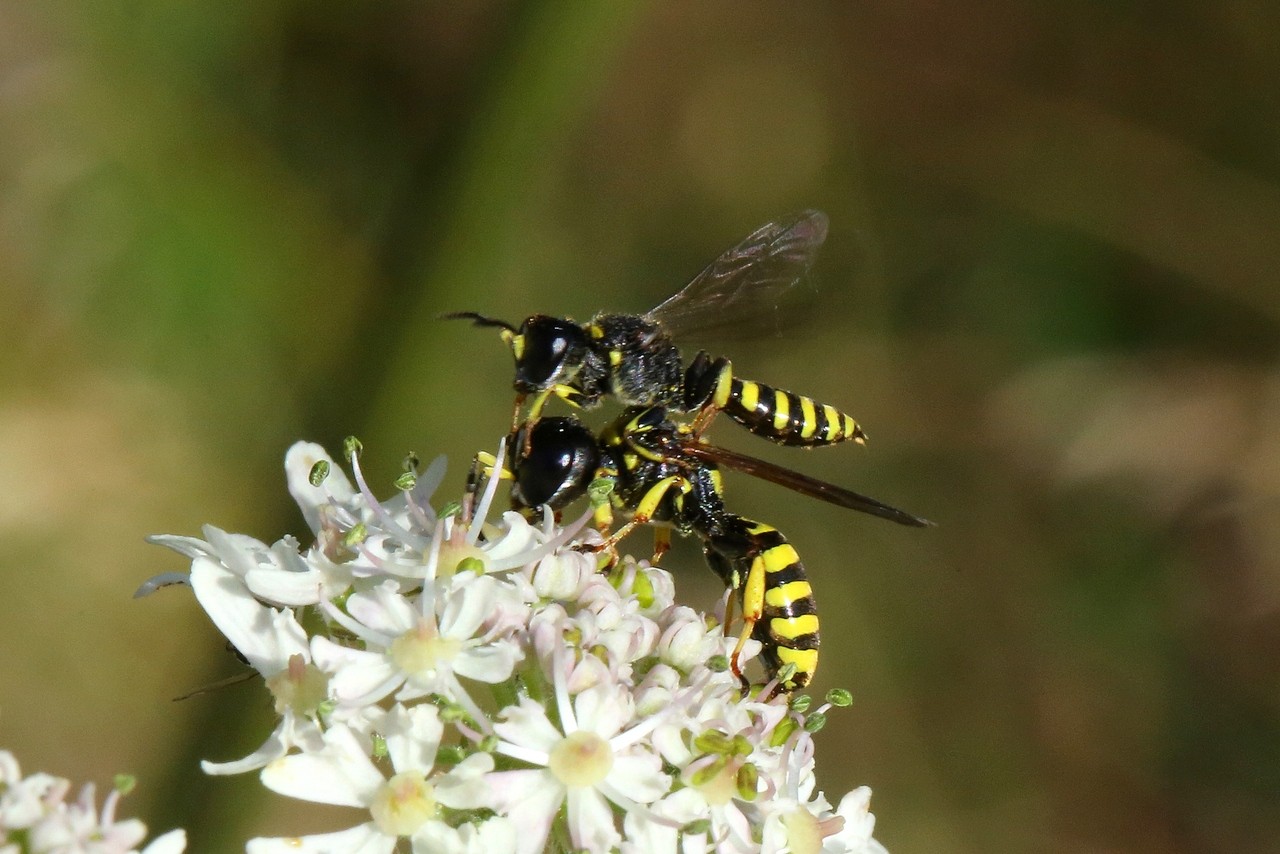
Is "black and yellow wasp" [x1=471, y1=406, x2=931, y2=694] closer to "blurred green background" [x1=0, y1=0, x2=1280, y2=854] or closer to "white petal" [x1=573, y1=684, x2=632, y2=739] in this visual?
"white petal" [x1=573, y1=684, x2=632, y2=739]

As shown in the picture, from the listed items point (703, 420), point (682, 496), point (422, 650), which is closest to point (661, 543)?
point (682, 496)

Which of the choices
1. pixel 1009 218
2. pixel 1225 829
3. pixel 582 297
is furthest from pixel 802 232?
pixel 1225 829

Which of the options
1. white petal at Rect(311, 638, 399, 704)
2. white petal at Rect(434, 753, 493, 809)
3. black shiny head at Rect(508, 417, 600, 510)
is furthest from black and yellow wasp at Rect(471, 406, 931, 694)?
white petal at Rect(434, 753, 493, 809)

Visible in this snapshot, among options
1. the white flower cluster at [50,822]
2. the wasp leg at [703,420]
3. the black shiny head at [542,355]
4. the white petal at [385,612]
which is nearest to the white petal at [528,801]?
the white petal at [385,612]

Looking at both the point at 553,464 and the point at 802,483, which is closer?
the point at 802,483

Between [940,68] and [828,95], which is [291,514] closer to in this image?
[828,95]

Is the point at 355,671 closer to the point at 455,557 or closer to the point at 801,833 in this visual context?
the point at 455,557

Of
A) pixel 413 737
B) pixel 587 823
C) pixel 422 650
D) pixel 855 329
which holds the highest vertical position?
pixel 422 650
